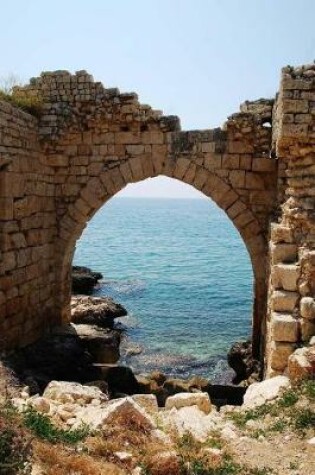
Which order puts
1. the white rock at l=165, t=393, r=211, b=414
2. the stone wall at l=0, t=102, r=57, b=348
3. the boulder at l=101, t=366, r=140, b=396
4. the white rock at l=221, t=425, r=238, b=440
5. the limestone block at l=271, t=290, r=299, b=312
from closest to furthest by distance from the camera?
the white rock at l=221, t=425, r=238, b=440 → the white rock at l=165, t=393, r=211, b=414 → the limestone block at l=271, t=290, r=299, b=312 → the stone wall at l=0, t=102, r=57, b=348 → the boulder at l=101, t=366, r=140, b=396

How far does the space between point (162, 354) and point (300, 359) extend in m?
7.47

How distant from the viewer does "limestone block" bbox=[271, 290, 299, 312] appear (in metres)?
6.25

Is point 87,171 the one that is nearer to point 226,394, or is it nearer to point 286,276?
point 286,276

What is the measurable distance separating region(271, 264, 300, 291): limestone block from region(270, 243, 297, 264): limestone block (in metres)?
0.20

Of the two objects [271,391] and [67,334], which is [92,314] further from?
[271,391]

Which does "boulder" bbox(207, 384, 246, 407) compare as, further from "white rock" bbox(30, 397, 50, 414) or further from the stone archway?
"white rock" bbox(30, 397, 50, 414)

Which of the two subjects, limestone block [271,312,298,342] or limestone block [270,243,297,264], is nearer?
limestone block [271,312,298,342]

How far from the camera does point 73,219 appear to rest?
9719mm

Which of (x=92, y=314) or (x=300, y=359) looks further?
(x=92, y=314)

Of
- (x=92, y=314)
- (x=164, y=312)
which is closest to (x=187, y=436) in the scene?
(x=92, y=314)

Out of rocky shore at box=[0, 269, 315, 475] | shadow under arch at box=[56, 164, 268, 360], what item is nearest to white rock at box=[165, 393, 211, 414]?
rocky shore at box=[0, 269, 315, 475]

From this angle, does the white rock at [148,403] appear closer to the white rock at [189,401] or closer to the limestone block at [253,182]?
the white rock at [189,401]

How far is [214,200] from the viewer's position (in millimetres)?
8891

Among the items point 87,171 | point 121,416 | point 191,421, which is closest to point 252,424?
point 191,421
